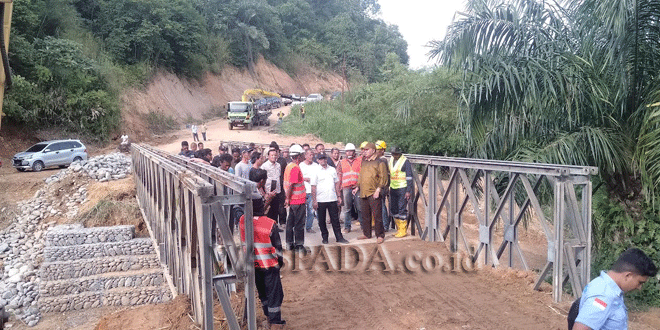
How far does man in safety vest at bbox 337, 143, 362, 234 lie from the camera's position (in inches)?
398

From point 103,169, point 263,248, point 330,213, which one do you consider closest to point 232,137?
point 103,169

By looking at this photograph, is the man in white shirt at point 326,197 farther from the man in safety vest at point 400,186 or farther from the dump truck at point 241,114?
the dump truck at point 241,114

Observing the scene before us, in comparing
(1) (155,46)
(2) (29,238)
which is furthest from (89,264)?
(1) (155,46)

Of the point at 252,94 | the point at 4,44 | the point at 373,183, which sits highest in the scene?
the point at 252,94

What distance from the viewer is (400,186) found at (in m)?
8.81

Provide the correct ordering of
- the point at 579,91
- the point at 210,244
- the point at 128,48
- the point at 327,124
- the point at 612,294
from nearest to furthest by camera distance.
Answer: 1. the point at 612,294
2. the point at 210,244
3. the point at 579,91
4. the point at 327,124
5. the point at 128,48

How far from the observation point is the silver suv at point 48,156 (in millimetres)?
24062

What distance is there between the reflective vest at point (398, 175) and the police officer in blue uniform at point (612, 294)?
5658 millimetres

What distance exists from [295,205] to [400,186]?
6.03 ft

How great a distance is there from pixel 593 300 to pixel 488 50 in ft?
22.7

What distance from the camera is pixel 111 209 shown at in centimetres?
1677

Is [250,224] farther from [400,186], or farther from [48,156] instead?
[48,156]

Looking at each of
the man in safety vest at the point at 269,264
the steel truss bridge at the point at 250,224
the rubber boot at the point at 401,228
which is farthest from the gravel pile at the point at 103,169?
the man in safety vest at the point at 269,264

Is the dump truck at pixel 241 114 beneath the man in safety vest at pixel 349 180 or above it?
above
